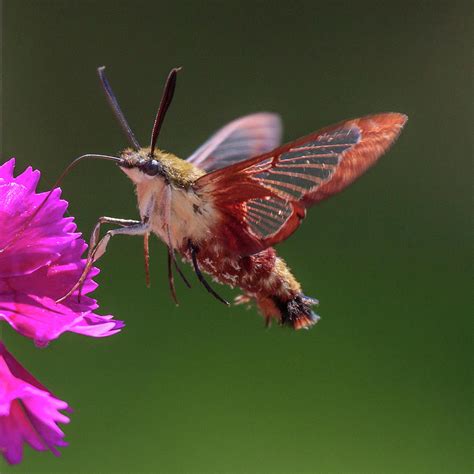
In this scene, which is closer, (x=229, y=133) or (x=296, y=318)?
(x=296, y=318)

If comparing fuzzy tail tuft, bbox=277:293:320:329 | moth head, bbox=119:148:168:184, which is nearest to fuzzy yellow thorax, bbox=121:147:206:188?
moth head, bbox=119:148:168:184

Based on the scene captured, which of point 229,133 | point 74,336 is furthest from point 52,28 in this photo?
point 229,133

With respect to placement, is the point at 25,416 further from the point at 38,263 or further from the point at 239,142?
the point at 239,142

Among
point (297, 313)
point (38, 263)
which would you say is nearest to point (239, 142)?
point (297, 313)

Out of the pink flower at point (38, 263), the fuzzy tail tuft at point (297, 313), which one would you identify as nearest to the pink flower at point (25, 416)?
the pink flower at point (38, 263)

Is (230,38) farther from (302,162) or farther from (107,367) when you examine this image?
(302,162)

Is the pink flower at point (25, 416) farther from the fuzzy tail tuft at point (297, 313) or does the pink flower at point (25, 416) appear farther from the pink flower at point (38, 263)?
the fuzzy tail tuft at point (297, 313)
